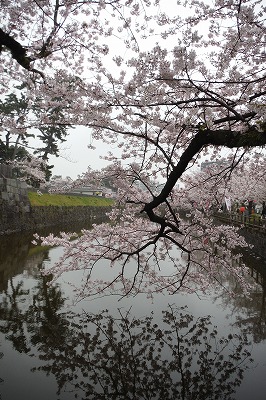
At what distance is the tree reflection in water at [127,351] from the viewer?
4324 millimetres

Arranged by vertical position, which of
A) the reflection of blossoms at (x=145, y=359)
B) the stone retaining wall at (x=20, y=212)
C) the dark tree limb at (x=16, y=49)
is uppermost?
the dark tree limb at (x=16, y=49)

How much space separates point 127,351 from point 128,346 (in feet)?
0.58

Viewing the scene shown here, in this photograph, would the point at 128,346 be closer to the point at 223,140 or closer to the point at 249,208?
the point at 223,140

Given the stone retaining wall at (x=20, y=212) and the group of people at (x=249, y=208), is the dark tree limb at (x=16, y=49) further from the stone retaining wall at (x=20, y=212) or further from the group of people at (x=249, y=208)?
the group of people at (x=249, y=208)

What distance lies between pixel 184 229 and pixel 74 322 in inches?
112

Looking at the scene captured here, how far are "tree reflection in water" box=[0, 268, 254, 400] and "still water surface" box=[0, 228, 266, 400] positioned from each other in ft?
0.05

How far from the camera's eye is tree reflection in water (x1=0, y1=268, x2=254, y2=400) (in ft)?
14.2

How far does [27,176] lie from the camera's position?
23578 mm

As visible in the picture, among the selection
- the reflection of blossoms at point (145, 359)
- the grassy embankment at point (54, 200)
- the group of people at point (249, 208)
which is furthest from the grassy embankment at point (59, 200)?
the reflection of blossoms at point (145, 359)

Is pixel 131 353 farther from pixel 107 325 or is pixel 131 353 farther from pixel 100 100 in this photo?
pixel 100 100

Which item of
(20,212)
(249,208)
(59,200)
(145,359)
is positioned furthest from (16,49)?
(249,208)

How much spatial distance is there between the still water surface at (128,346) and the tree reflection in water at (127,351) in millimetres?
14

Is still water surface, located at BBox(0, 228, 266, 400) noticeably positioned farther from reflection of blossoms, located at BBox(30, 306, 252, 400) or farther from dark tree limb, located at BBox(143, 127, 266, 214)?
dark tree limb, located at BBox(143, 127, 266, 214)

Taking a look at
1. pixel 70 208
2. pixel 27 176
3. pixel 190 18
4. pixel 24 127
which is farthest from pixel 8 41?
pixel 70 208
